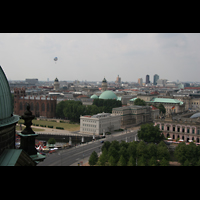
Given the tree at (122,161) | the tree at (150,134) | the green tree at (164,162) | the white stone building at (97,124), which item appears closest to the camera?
the tree at (122,161)

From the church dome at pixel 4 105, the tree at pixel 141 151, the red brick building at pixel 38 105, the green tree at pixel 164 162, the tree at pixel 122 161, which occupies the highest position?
the church dome at pixel 4 105

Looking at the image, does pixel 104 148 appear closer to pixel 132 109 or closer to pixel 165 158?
pixel 165 158

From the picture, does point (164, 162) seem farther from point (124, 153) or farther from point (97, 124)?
point (97, 124)

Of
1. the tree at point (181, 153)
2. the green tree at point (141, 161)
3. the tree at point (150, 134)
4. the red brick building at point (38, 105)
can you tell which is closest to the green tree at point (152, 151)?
the green tree at point (141, 161)

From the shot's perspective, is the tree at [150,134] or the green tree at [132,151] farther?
the tree at [150,134]

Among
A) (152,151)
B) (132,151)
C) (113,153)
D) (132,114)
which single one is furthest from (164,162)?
(132,114)

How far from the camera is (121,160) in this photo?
3250cm

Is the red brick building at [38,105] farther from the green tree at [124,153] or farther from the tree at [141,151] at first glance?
the tree at [141,151]

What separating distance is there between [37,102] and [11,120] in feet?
258

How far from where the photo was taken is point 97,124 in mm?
62281

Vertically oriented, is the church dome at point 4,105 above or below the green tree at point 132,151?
above

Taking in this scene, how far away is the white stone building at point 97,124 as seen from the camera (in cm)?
6250

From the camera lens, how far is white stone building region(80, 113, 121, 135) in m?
62.5

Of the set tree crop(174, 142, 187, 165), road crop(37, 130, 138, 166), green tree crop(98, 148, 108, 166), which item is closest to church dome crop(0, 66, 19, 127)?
road crop(37, 130, 138, 166)
